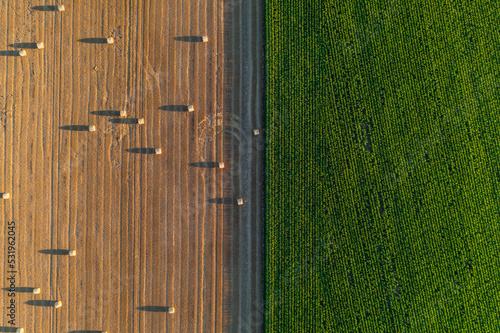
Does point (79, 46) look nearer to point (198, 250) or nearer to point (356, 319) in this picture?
point (198, 250)

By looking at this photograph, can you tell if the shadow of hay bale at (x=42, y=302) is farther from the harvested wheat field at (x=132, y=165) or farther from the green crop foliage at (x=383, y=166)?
the green crop foliage at (x=383, y=166)

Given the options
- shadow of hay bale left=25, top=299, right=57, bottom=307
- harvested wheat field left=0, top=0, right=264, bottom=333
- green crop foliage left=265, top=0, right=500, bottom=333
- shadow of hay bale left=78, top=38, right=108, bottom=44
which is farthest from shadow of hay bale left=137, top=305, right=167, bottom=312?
shadow of hay bale left=78, top=38, right=108, bottom=44

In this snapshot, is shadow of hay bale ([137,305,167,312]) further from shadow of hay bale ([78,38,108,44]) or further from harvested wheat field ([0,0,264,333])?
shadow of hay bale ([78,38,108,44])

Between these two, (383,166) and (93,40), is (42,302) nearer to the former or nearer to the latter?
(93,40)

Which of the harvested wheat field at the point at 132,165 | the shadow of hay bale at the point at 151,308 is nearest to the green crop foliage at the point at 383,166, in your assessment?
the harvested wheat field at the point at 132,165

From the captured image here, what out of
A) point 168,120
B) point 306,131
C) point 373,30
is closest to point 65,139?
point 168,120

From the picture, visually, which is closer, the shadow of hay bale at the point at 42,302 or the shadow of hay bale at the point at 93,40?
the shadow of hay bale at the point at 42,302
